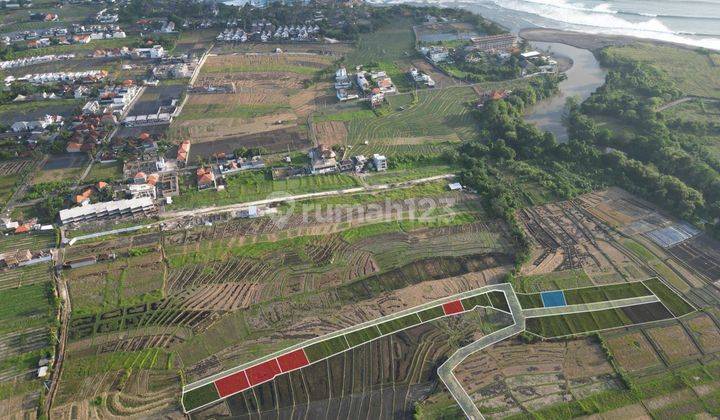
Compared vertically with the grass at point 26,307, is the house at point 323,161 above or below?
above

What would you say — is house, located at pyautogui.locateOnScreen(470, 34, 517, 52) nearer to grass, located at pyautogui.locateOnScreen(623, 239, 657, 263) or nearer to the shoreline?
the shoreline

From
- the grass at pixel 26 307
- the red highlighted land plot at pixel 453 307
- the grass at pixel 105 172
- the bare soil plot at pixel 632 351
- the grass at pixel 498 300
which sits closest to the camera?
the bare soil plot at pixel 632 351

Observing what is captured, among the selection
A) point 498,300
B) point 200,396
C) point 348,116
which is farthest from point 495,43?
point 200,396

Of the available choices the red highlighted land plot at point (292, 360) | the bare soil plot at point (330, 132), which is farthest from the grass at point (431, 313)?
the bare soil plot at point (330, 132)

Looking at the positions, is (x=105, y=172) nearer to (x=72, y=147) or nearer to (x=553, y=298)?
(x=72, y=147)

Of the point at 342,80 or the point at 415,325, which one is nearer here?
the point at 415,325

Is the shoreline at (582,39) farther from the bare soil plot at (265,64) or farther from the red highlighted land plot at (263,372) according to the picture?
the red highlighted land plot at (263,372)

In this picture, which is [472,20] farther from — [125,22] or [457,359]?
[457,359]
